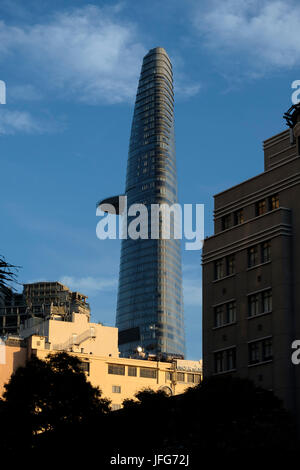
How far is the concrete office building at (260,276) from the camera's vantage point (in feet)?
270

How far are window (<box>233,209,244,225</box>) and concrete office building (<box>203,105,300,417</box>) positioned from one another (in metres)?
0.11

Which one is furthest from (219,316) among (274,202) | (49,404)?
(49,404)

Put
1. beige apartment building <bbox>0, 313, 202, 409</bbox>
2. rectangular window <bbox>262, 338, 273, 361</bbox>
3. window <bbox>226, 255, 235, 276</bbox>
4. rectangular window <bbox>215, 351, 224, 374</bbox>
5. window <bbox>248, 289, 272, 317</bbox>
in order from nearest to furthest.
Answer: rectangular window <bbox>262, 338, 273, 361</bbox>
window <bbox>248, 289, 272, 317</bbox>
rectangular window <bbox>215, 351, 224, 374</bbox>
window <bbox>226, 255, 235, 276</bbox>
beige apartment building <bbox>0, 313, 202, 409</bbox>

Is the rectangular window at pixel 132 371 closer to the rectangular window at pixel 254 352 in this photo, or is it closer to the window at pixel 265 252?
the rectangular window at pixel 254 352

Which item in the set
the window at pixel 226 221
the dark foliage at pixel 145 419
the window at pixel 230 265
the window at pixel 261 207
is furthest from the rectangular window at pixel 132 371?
the window at pixel 261 207

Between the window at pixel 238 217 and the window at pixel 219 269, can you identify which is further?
the window at pixel 238 217

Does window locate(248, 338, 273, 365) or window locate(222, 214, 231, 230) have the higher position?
window locate(222, 214, 231, 230)

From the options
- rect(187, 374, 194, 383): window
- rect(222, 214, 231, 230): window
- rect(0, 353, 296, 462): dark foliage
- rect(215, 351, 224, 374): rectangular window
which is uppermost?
rect(222, 214, 231, 230): window

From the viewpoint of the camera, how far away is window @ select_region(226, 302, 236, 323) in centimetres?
8931

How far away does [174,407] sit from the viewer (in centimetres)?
7662

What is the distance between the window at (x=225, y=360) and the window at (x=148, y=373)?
90.8 metres

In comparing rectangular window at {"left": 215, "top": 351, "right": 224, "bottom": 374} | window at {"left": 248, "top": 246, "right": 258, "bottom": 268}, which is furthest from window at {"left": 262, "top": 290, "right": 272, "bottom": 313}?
rectangular window at {"left": 215, "top": 351, "right": 224, "bottom": 374}

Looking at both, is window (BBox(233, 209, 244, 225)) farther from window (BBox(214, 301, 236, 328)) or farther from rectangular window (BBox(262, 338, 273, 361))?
rectangular window (BBox(262, 338, 273, 361))

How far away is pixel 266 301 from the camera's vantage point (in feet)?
279
